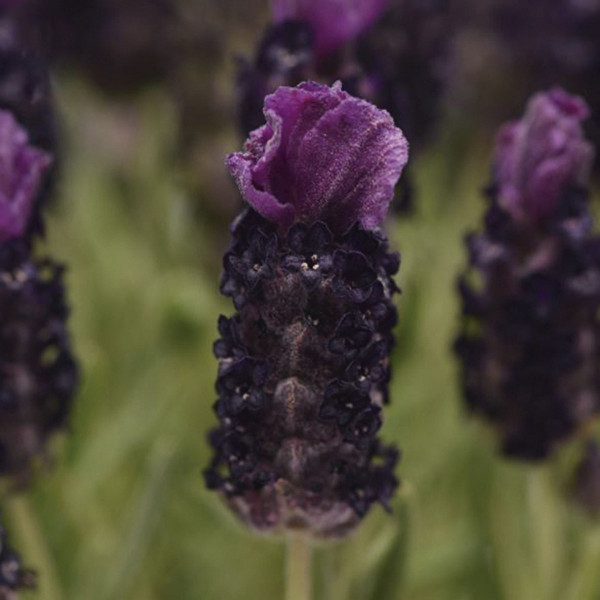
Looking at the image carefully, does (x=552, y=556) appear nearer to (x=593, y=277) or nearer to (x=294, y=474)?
(x=593, y=277)

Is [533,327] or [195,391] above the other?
[195,391]

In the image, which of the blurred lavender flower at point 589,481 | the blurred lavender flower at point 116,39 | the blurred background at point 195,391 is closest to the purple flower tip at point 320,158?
the blurred background at point 195,391

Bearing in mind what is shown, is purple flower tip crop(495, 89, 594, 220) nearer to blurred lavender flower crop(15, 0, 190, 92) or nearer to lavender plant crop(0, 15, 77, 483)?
lavender plant crop(0, 15, 77, 483)

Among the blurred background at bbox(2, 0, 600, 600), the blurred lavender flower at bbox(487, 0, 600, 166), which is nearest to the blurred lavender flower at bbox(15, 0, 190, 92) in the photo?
the blurred background at bbox(2, 0, 600, 600)

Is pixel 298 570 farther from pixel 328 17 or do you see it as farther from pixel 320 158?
pixel 328 17

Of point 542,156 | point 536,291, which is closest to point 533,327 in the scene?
point 536,291

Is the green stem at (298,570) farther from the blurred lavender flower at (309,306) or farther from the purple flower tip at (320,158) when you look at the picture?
the purple flower tip at (320,158)

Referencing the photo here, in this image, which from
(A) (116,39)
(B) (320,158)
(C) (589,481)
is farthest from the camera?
(A) (116,39)
